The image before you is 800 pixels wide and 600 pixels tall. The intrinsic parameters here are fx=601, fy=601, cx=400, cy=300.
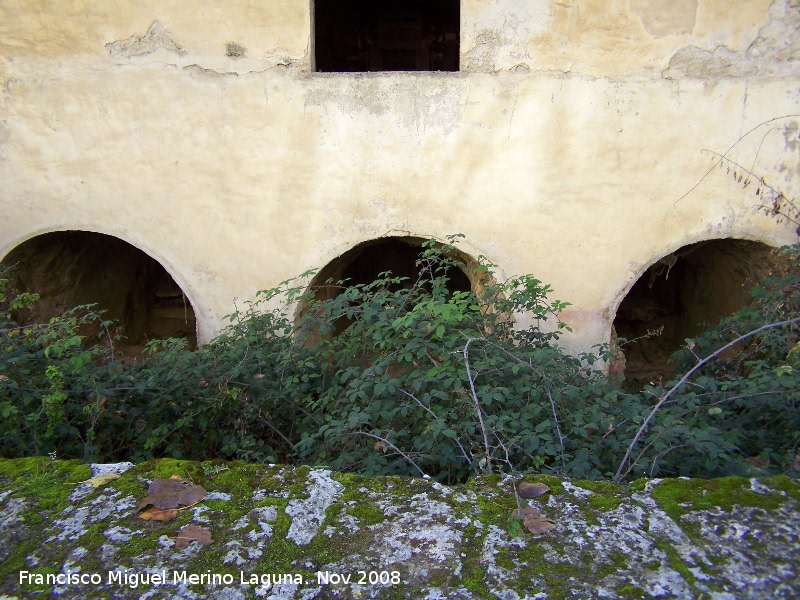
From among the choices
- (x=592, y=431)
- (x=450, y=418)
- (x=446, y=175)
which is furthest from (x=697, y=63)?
(x=450, y=418)

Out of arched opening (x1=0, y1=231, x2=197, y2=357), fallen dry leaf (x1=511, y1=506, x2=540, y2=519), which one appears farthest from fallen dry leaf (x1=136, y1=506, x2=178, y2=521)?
arched opening (x1=0, y1=231, x2=197, y2=357)

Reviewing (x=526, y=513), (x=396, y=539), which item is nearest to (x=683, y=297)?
(x=526, y=513)

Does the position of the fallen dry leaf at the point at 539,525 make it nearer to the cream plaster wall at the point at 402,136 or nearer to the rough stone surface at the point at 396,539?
the rough stone surface at the point at 396,539

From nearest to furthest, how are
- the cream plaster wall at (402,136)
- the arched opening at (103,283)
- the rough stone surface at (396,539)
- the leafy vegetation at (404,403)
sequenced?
the rough stone surface at (396,539) → the leafy vegetation at (404,403) → the cream plaster wall at (402,136) → the arched opening at (103,283)

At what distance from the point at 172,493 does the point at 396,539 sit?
2.00 feet

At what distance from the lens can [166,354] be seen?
12.9 ft

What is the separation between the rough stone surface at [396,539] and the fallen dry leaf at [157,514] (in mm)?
20

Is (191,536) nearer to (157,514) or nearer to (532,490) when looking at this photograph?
(157,514)

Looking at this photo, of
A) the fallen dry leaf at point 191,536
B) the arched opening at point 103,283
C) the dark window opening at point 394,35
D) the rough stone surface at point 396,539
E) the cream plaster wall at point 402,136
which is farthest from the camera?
the dark window opening at point 394,35

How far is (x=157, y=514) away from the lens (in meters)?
1.51

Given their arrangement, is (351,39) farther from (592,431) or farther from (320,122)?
(592,431)

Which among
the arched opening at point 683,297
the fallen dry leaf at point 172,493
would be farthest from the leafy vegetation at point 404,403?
the arched opening at point 683,297

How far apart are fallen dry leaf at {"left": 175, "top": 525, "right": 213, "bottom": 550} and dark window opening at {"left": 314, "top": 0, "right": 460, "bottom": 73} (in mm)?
9128

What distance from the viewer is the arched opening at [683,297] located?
5504 millimetres
